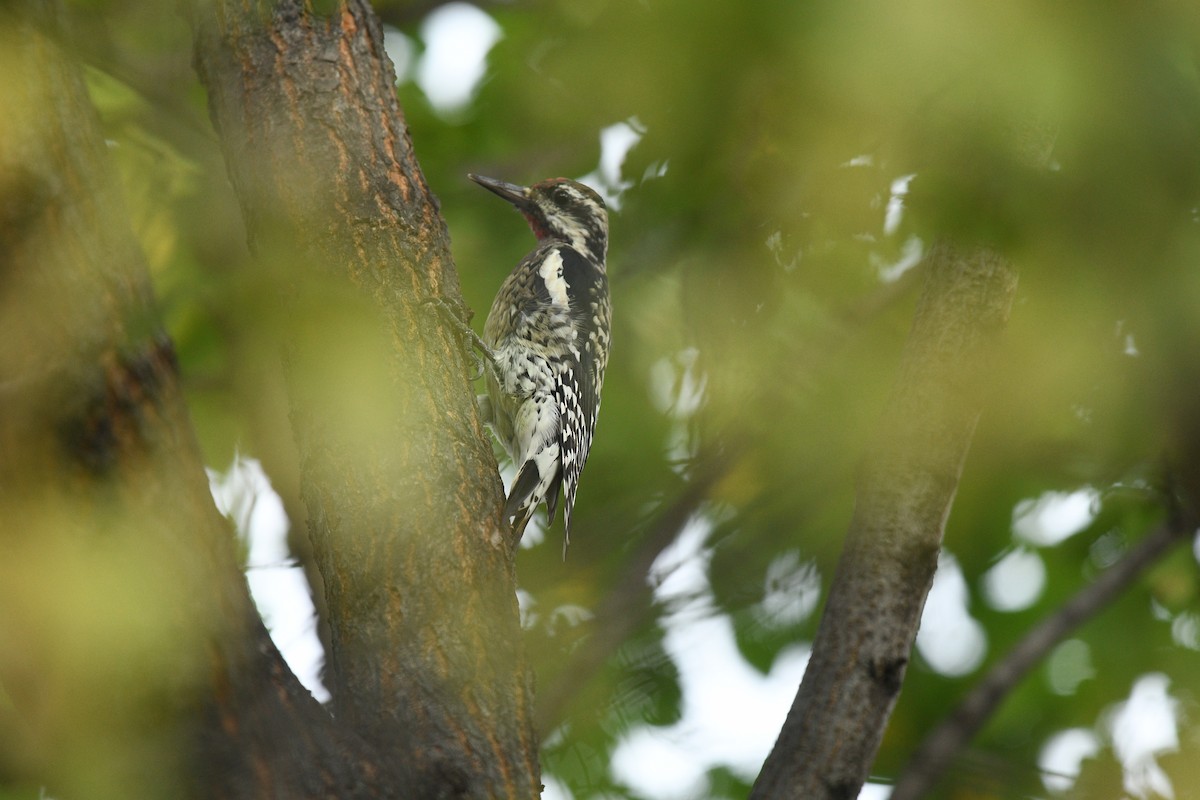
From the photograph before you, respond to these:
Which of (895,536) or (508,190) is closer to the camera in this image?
(895,536)

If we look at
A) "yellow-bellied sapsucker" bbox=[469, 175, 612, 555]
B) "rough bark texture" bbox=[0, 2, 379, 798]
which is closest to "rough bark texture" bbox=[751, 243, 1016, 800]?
"rough bark texture" bbox=[0, 2, 379, 798]

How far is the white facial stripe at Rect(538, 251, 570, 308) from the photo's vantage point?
4.57 metres

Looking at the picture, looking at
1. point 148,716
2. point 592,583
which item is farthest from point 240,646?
point 592,583

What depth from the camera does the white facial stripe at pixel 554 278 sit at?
4.57 metres

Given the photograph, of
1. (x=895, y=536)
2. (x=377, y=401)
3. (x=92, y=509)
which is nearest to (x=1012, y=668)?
(x=895, y=536)

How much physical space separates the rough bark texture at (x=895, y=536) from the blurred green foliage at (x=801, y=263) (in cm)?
12

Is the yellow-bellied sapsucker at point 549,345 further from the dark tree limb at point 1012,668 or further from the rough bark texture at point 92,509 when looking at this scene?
the rough bark texture at point 92,509

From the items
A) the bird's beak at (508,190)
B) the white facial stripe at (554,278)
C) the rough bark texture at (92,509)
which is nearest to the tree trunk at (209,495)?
the rough bark texture at (92,509)

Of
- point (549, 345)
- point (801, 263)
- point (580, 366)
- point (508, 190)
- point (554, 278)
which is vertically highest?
point (508, 190)

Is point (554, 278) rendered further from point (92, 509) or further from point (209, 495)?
point (92, 509)

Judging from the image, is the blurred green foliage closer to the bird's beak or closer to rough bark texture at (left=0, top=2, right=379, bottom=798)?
the bird's beak

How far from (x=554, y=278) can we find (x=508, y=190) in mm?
407

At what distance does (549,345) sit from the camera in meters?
4.59

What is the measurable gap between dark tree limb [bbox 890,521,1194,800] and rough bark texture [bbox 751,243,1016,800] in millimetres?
359
